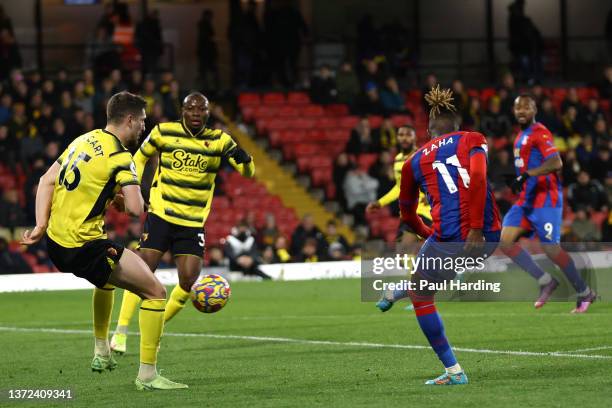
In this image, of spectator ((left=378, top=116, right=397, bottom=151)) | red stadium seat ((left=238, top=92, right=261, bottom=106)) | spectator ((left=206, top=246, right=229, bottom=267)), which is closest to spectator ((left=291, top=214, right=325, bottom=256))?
spectator ((left=206, top=246, right=229, bottom=267))

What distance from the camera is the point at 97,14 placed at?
29750 millimetres

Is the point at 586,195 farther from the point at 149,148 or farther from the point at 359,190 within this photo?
the point at 149,148

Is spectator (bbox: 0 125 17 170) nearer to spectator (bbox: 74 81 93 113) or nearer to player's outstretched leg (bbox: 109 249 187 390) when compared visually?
spectator (bbox: 74 81 93 113)

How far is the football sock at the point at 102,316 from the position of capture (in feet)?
33.9

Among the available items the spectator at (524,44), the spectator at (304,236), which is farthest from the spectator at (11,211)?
the spectator at (524,44)

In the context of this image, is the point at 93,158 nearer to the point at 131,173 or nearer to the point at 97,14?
Answer: the point at 131,173

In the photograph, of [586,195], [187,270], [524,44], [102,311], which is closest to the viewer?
[102,311]

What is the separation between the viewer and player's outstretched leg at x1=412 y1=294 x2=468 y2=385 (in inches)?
363

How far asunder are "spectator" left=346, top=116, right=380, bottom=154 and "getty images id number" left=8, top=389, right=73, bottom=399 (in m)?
16.9

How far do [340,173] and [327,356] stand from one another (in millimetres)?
14158

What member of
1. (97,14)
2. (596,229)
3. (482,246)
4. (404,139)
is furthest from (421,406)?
(97,14)

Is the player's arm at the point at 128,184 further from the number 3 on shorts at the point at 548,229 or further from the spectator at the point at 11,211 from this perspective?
the spectator at the point at 11,211

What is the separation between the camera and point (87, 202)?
9.54 metres

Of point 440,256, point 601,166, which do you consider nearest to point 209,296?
point 440,256
